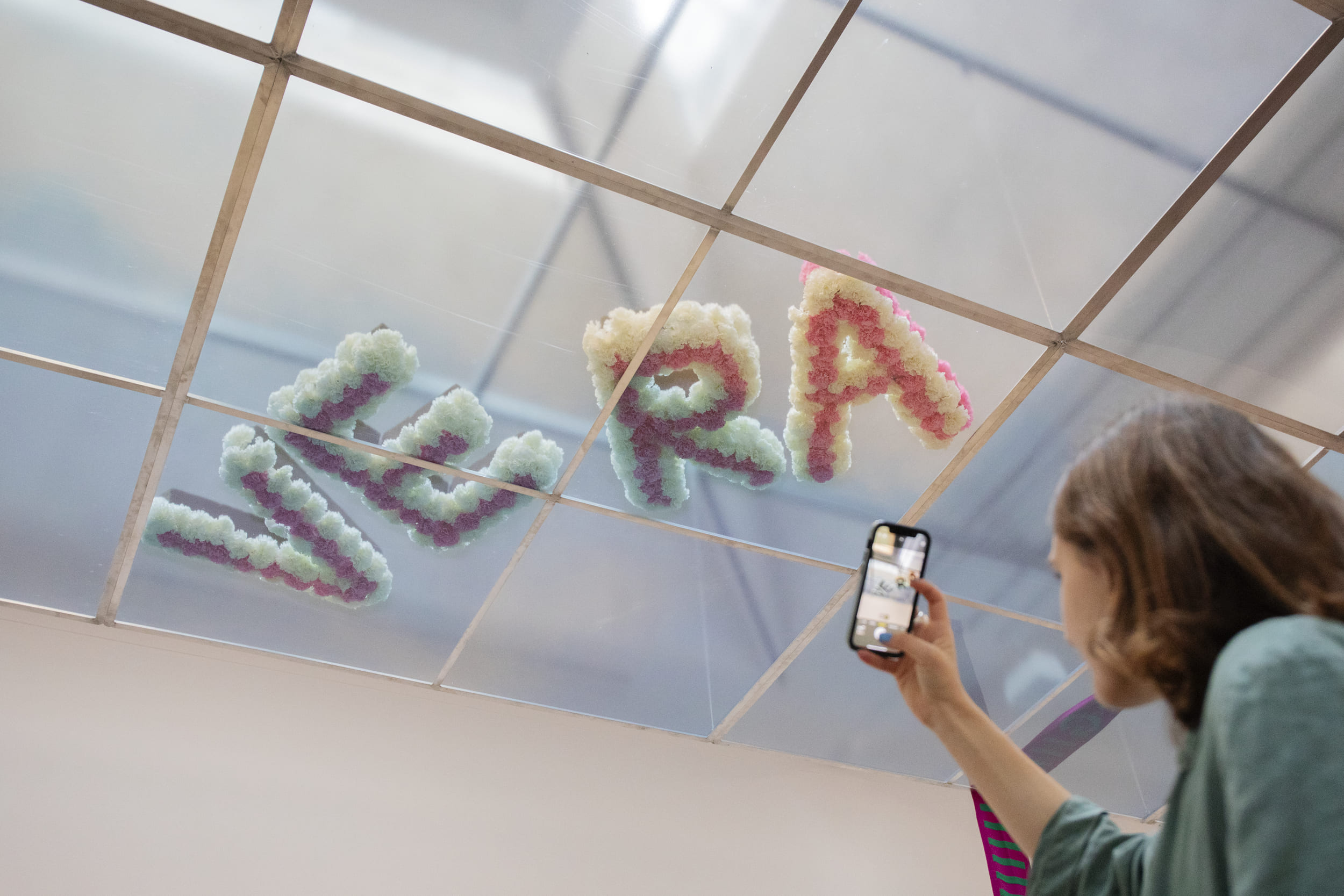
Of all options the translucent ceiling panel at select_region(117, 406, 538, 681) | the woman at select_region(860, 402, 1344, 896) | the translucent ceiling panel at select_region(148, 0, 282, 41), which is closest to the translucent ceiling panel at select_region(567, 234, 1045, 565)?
the translucent ceiling panel at select_region(117, 406, 538, 681)

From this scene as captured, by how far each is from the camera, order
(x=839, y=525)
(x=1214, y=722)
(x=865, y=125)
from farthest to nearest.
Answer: (x=839, y=525) → (x=865, y=125) → (x=1214, y=722)

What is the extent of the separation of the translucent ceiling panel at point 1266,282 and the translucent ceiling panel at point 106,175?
2.70 m

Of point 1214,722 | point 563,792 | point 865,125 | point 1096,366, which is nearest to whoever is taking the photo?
point 1214,722

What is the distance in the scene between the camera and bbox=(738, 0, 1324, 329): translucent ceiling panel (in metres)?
2.60

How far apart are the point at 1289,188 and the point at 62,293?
3644mm

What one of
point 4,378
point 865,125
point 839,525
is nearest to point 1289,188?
point 865,125

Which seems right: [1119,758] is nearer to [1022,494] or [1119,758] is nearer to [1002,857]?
[1022,494]

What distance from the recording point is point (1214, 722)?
2.40ft

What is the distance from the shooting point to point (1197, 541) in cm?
84

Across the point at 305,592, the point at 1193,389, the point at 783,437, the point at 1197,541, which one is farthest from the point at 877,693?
the point at 1197,541

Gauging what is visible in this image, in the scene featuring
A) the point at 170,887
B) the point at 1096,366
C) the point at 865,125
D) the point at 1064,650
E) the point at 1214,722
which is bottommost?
the point at 1214,722

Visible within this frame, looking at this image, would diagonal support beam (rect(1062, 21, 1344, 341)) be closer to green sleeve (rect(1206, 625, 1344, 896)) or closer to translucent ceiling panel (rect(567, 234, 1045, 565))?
translucent ceiling panel (rect(567, 234, 1045, 565))

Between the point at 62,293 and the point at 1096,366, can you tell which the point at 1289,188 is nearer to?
the point at 1096,366

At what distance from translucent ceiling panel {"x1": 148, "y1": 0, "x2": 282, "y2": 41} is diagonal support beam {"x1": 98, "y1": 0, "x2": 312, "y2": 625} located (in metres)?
0.03
